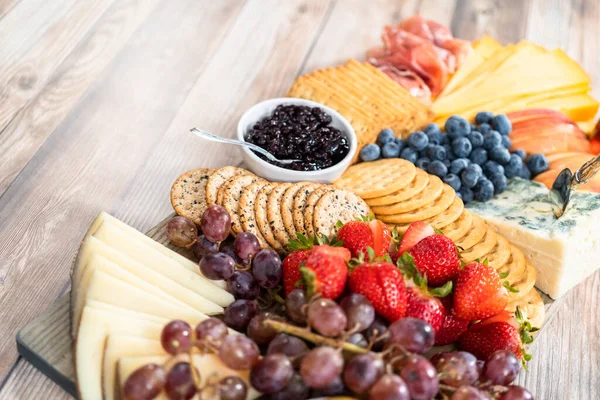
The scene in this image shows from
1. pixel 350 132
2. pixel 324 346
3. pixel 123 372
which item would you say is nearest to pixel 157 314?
pixel 123 372

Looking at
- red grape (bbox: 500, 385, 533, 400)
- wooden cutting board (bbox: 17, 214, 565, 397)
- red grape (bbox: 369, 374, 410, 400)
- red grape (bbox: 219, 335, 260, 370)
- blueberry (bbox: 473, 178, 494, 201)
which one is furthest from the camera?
blueberry (bbox: 473, 178, 494, 201)

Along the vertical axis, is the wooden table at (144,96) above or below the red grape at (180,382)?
below

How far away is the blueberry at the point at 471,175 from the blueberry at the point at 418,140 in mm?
200

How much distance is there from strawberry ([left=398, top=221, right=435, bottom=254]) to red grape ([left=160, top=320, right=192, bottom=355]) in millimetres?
691

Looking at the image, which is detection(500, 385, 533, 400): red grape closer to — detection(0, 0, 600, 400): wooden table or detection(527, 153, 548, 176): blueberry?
detection(0, 0, 600, 400): wooden table

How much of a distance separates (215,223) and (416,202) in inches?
29.0

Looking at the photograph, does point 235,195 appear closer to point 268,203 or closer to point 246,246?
point 268,203

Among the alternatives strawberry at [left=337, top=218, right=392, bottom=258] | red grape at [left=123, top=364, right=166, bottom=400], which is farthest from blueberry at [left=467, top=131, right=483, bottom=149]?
red grape at [left=123, top=364, right=166, bottom=400]

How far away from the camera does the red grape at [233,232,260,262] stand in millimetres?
1763

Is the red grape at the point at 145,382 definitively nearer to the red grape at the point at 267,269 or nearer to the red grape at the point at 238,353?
the red grape at the point at 238,353

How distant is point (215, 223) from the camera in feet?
5.85

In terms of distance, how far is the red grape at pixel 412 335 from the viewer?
4.42ft

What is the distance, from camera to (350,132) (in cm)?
234

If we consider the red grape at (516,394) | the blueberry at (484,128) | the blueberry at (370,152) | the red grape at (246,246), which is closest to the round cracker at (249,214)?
the red grape at (246,246)
